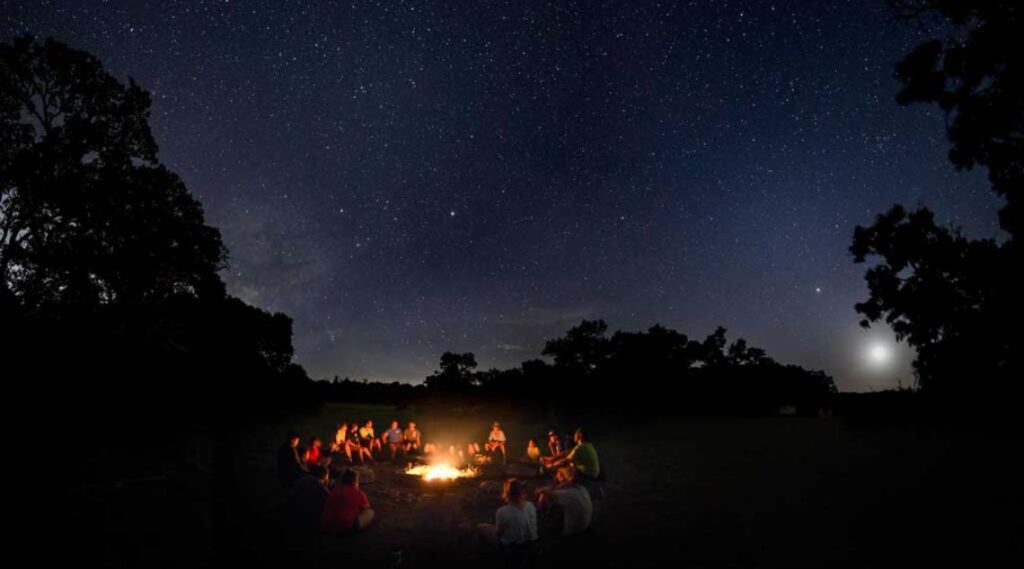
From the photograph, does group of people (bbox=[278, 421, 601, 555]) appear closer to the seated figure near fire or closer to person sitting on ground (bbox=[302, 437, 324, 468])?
person sitting on ground (bbox=[302, 437, 324, 468])

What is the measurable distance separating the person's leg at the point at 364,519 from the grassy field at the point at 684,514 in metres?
0.25

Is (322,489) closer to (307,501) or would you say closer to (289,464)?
(307,501)

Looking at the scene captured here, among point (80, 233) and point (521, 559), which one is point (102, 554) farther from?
point (80, 233)

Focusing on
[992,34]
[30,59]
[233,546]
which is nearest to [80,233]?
[30,59]

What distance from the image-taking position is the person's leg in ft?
30.5

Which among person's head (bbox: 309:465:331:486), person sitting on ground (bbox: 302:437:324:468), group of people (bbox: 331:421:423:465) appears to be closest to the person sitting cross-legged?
person's head (bbox: 309:465:331:486)

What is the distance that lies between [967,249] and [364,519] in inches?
730

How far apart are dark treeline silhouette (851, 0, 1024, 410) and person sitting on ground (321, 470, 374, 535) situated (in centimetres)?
1323

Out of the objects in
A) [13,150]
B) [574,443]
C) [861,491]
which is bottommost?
[861,491]

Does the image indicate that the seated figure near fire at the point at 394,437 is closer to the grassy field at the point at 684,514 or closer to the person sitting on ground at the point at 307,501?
the grassy field at the point at 684,514

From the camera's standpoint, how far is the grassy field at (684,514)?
8.39 meters

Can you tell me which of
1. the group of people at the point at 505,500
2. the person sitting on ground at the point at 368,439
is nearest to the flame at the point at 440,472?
the group of people at the point at 505,500

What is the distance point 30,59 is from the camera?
1241 centimetres

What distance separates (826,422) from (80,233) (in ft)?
114
